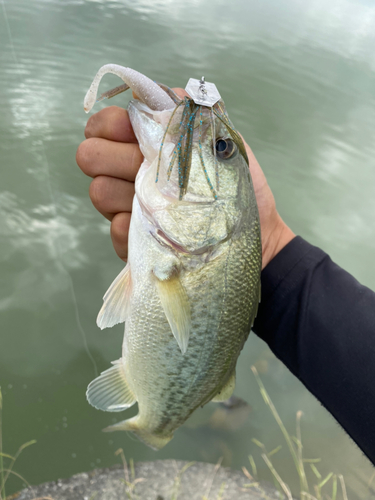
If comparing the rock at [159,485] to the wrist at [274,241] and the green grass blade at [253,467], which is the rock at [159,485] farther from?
the wrist at [274,241]

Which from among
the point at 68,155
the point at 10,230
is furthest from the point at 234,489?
the point at 68,155

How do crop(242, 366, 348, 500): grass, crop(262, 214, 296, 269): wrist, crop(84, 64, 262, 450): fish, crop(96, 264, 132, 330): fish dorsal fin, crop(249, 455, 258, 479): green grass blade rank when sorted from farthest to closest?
crop(249, 455, 258, 479): green grass blade → crop(242, 366, 348, 500): grass → crop(262, 214, 296, 269): wrist → crop(96, 264, 132, 330): fish dorsal fin → crop(84, 64, 262, 450): fish

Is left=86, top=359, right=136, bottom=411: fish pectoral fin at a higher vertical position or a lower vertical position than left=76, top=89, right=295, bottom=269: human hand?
lower

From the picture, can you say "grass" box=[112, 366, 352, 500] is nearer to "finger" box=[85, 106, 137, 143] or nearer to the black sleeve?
the black sleeve

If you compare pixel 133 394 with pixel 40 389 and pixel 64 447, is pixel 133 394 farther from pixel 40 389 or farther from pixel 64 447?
pixel 40 389

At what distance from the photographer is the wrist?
205 cm

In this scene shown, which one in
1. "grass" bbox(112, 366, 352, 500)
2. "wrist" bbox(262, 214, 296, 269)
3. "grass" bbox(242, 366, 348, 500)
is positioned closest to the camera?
"wrist" bbox(262, 214, 296, 269)

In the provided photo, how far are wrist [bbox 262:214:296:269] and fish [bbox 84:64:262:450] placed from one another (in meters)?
0.65

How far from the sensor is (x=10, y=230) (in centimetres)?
396

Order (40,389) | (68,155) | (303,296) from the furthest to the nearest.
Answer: (68,155)
(40,389)
(303,296)

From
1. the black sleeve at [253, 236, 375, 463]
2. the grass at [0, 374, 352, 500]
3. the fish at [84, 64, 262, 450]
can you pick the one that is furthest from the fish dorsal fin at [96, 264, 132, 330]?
the grass at [0, 374, 352, 500]

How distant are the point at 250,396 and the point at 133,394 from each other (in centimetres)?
206

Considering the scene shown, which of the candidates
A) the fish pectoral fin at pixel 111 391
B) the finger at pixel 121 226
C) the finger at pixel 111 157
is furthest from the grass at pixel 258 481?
the finger at pixel 111 157

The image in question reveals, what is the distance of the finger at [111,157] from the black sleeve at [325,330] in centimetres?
93
